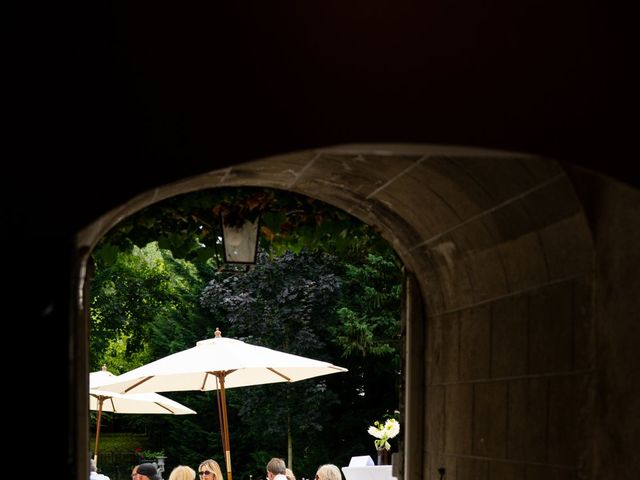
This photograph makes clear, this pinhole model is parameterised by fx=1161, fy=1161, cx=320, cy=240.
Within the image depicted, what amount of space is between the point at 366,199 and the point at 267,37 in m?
2.70

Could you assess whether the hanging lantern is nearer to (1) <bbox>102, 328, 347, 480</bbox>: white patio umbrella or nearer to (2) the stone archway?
(2) the stone archway

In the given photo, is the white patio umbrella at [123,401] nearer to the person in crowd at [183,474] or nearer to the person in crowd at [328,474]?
the person in crowd at [183,474]

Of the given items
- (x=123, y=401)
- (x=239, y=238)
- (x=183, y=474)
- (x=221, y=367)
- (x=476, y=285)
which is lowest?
→ (x=183, y=474)

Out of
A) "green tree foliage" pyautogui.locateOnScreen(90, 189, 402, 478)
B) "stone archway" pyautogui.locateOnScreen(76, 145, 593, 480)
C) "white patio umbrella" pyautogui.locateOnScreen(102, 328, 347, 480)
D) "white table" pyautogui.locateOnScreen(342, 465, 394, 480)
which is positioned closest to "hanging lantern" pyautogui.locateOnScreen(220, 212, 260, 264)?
"stone archway" pyautogui.locateOnScreen(76, 145, 593, 480)

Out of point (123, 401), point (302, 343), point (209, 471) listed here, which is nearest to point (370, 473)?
point (209, 471)

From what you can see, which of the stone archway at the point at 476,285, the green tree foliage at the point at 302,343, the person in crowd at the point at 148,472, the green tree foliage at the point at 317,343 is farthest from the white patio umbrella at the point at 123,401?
the green tree foliage at the point at 317,343

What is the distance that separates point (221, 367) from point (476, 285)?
4428 mm

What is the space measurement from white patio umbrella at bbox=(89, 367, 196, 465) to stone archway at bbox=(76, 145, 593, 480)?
17.9 ft

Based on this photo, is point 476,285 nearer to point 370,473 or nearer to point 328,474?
point 328,474

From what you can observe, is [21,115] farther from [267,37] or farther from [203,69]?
[267,37]

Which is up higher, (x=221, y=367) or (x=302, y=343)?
(x=221, y=367)

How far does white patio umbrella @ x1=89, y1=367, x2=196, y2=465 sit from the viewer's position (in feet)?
42.2

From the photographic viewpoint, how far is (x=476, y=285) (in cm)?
621

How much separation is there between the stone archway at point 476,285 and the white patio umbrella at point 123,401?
5466mm
